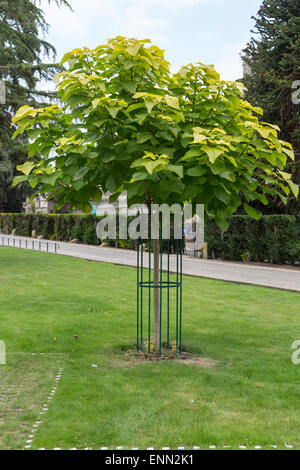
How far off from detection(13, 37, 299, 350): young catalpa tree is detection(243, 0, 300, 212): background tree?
44.7ft

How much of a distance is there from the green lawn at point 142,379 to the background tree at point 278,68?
11.3 meters

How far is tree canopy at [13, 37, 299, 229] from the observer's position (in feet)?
17.0

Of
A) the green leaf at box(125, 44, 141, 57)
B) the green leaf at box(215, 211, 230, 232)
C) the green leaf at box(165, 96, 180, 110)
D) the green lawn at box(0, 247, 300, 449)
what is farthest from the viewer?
the green leaf at box(215, 211, 230, 232)

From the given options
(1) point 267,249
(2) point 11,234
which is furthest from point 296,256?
(2) point 11,234

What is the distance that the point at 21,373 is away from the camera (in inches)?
225

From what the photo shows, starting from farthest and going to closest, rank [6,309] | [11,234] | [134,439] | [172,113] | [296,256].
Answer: [11,234] → [296,256] → [6,309] → [172,113] → [134,439]

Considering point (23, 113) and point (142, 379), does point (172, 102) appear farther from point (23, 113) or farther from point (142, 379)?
point (142, 379)

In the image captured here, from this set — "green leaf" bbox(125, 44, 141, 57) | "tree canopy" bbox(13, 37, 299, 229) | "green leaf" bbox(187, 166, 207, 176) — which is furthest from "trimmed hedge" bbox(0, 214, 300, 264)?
"green leaf" bbox(125, 44, 141, 57)

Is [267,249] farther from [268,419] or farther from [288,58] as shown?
[268,419]

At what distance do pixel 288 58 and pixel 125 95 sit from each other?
15.5 metres

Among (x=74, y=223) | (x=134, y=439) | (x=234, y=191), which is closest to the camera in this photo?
(x=134, y=439)

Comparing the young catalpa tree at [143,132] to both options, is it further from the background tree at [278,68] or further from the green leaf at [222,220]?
the background tree at [278,68]

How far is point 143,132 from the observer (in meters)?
5.39

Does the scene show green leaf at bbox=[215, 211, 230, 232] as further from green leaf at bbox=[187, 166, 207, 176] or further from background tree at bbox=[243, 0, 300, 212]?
background tree at bbox=[243, 0, 300, 212]
